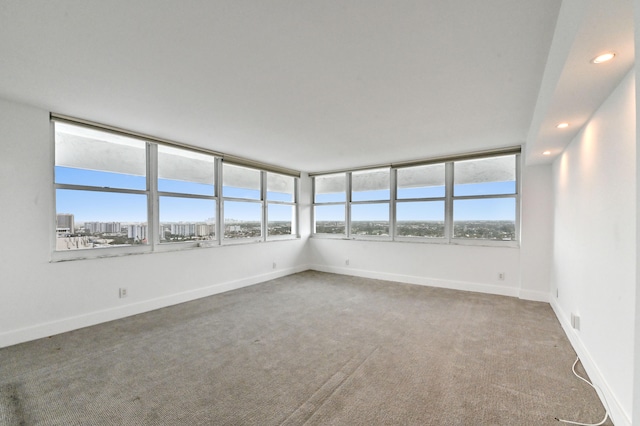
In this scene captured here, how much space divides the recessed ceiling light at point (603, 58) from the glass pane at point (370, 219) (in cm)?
438

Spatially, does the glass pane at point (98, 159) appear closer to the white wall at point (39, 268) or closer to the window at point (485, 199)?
the white wall at point (39, 268)

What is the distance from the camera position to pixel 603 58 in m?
1.37

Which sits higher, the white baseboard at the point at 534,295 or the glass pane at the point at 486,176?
the glass pane at the point at 486,176

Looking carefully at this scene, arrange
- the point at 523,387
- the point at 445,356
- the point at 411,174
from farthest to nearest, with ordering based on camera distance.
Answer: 1. the point at 411,174
2. the point at 445,356
3. the point at 523,387

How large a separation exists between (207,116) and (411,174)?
3978mm

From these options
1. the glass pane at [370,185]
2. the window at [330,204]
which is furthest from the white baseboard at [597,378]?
the window at [330,204]

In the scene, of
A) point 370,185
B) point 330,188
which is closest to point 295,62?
point 370,185

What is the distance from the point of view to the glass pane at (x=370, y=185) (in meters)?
5.81

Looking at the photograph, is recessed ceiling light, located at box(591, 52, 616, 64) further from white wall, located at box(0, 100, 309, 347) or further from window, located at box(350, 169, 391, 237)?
white wall, located at box(0, 100, 309, 347)

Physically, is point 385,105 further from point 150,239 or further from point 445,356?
point 150,239

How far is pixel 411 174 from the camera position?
546cm

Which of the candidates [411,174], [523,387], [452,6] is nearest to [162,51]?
[452,6]

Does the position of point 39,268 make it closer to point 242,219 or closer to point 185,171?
point 185,171

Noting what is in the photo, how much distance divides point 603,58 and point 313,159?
4191 millimetres
